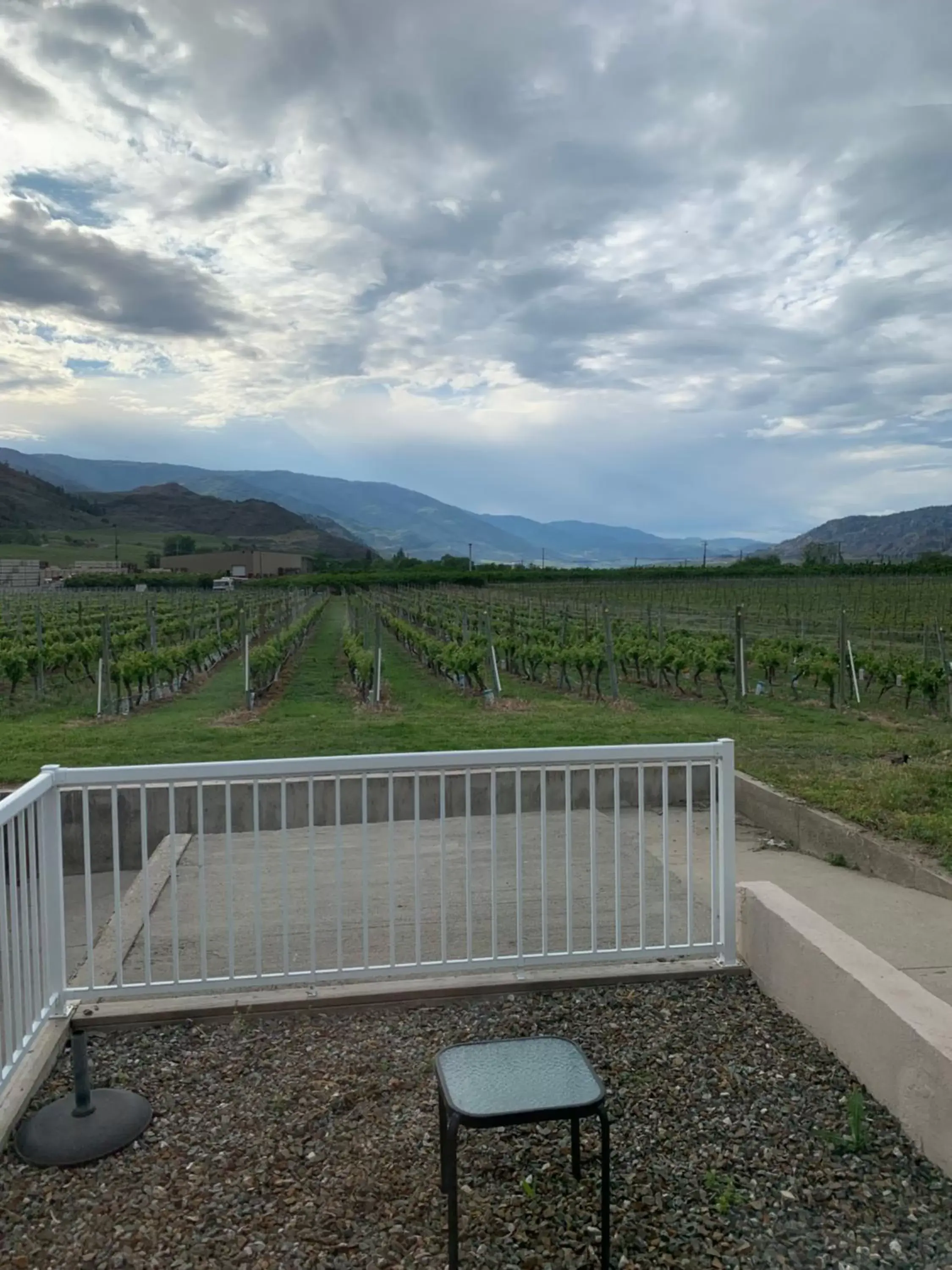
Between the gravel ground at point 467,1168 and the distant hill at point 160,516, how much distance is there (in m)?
128

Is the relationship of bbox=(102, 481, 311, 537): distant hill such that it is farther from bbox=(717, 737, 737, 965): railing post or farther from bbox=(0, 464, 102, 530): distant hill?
bbox=(717, 737, 737, 965): railing post

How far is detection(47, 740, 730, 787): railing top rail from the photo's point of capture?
316 centimetres

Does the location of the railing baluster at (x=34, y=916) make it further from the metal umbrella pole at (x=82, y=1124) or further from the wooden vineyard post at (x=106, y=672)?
the wooden vineyard post at (x=106, y=672)

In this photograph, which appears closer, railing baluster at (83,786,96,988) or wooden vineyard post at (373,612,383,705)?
railing baluster at (83,786,96,988)

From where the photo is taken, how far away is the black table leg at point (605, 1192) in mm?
2004

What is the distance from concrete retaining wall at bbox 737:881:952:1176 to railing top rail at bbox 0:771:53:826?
2.43m

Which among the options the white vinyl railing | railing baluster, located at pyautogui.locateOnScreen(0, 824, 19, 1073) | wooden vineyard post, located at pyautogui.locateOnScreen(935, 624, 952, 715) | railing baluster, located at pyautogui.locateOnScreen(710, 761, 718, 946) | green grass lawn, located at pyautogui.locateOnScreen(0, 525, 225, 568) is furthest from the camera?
green grass lawn, located at pyautogui.locateOnScreen(0, 525, 225, 568)

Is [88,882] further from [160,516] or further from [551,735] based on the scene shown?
[160,516]

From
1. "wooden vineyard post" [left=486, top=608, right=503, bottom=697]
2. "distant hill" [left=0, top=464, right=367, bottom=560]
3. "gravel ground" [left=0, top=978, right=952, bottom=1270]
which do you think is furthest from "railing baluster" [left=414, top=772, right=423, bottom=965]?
"distant hill" [left=0, top=464, right=367, bottom=560]

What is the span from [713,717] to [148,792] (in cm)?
691

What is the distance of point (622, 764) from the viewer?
11.6 feet

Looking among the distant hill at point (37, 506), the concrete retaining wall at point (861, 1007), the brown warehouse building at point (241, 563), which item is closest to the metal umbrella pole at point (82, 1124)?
the concrete retaining wall at point (861, 1007)

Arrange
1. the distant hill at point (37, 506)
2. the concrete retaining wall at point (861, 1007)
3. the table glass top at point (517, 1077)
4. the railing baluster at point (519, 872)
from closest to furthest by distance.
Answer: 1. the table glass top at point (517, 1077)
2. the concrete retaining wall at point (861, 1007)
3. the railing baluster at point (519, 872)
4. the distant hill at point (37, 506)

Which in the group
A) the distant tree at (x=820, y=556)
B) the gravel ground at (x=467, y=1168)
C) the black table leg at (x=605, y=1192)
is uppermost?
the distant tree at (x=820, y=556)
